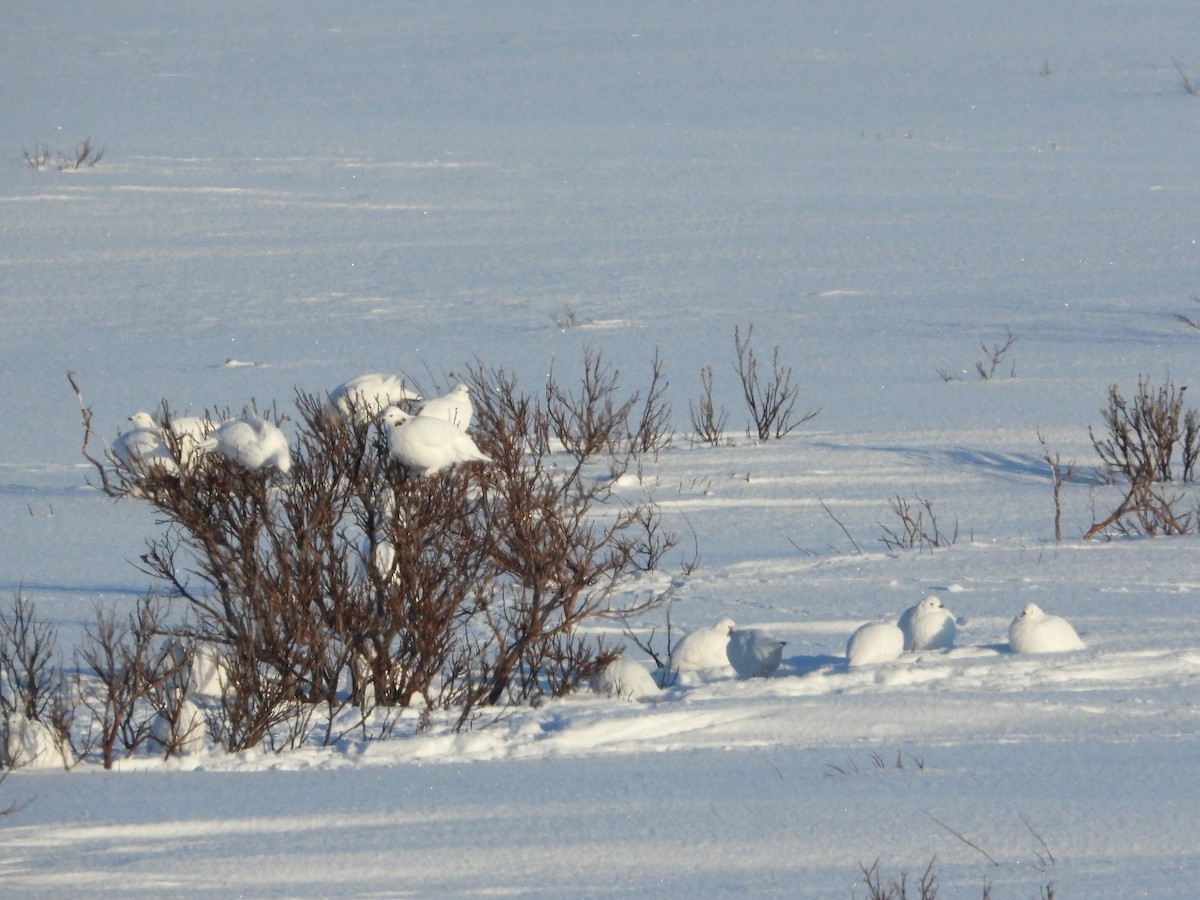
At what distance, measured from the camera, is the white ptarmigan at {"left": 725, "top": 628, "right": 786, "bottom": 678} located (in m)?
4.39

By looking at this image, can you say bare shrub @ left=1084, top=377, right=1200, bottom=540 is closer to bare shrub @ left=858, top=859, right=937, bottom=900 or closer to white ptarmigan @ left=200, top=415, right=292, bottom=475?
white ptarmigan @ left=200, top=415, right=292, bottom=475

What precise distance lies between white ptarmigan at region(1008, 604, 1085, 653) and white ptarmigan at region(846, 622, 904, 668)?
308 mm

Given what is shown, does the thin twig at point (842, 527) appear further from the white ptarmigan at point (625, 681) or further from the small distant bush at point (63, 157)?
the small distant bush at point (63, 157)

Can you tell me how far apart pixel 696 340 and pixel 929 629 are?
285 inches

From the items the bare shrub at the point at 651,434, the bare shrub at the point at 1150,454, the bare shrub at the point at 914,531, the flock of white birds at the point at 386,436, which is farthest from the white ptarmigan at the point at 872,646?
the bare shrub at the point at 651,434

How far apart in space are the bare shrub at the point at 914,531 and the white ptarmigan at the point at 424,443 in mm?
2207

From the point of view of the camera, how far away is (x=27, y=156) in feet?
66.0

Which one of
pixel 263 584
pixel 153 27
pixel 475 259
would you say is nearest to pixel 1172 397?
pixel 263 584

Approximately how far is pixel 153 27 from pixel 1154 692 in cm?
2964

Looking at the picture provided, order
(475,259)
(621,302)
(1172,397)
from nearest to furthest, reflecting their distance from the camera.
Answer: (1172,397)
(621,302)
(475,259)

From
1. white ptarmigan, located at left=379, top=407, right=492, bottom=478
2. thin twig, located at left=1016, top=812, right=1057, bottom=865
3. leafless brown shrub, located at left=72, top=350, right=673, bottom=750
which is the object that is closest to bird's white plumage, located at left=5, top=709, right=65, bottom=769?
leafless brown shrub, located at left=72, top=350, right=673, bottom=750

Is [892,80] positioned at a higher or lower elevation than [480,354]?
Result: higher

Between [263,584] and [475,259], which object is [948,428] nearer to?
[263,584]

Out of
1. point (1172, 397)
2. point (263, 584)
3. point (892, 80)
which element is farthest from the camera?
point (892, 80)
